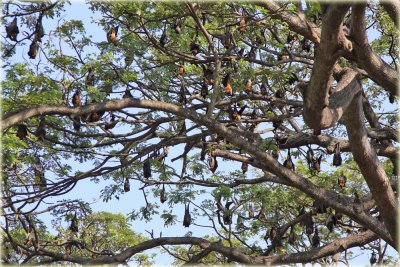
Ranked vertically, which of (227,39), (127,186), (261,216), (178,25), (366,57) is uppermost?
(178,25)

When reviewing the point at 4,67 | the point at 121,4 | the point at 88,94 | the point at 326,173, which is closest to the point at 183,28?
the point at 121,4

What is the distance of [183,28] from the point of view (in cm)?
993

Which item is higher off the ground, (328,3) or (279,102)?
(279,102)

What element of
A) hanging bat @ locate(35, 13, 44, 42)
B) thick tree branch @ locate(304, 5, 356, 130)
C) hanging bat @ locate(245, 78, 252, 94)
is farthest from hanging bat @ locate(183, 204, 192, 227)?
thick tree branch @ locate(304, 5, 356, 130)

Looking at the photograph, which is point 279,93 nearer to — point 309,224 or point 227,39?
point 227,39

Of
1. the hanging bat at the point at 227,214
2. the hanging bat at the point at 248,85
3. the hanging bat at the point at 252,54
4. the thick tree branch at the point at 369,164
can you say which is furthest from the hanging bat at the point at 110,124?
the thick tree branch at the point at 369,164

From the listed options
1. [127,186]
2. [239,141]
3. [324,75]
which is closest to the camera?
[324,75]

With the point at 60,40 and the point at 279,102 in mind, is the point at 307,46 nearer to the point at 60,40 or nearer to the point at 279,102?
the point at 279,102

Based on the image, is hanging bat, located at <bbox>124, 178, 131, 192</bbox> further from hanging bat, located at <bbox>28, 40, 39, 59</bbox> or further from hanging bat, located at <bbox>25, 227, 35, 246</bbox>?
hanging bat, located at <bbox>28, 40, 39, 59</bbox>

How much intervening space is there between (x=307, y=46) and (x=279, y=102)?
1141mm

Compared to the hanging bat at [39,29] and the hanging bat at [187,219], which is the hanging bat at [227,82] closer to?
the hanging bat at [39,29]

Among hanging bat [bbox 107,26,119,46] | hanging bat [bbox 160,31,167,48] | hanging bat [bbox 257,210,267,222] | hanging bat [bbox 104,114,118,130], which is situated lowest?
hanging bat [bbox 104,114,118,130]

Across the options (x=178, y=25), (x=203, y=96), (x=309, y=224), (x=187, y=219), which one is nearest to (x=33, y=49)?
(x=178, y=25)

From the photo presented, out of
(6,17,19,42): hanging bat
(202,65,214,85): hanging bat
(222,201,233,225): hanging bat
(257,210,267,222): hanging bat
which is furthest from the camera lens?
(257,210,267,222): hanging bat
